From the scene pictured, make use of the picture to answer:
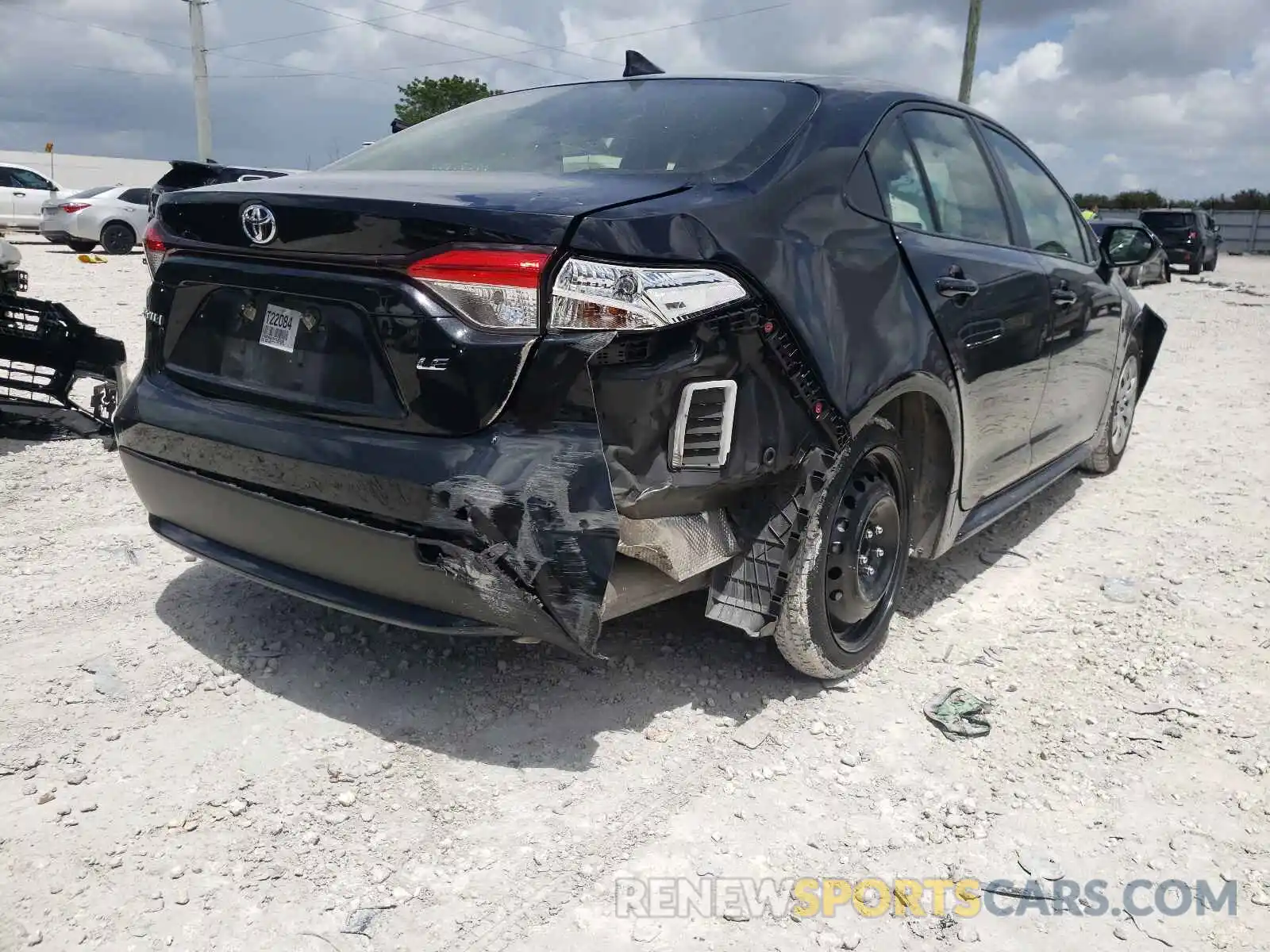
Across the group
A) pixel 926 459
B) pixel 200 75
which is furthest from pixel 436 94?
pixel 926 459

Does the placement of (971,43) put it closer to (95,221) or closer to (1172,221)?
(1172,221)

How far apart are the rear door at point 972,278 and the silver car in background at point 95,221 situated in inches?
694

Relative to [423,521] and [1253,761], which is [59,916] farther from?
[1253,761]

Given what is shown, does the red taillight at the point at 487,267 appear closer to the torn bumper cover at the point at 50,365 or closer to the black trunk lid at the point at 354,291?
the black trunk lid at the point at 354,291

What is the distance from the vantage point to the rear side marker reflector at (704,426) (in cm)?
225

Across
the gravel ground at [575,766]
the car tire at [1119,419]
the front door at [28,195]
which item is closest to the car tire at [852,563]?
the gravel ground at [575,766]

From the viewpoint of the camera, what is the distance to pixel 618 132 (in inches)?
112

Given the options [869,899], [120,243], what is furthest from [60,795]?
[120,243]

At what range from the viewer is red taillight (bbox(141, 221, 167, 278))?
2.74 meters

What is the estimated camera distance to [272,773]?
8.05 feet

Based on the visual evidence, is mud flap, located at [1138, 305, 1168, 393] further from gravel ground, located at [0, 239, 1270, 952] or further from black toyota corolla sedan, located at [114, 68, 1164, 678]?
black toyota corolla sedan, located at [114, 68, 1164, 678]

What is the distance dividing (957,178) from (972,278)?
0.48m

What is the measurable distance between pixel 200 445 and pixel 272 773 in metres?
0.86

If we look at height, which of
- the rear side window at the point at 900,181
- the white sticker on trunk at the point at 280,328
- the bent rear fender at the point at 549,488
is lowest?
the bent rear fender at the point at 549,488
